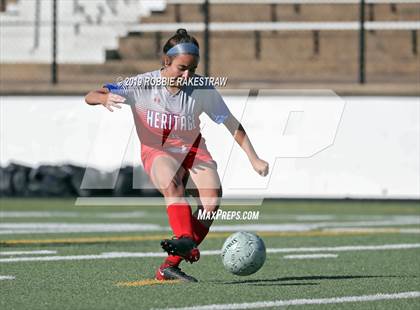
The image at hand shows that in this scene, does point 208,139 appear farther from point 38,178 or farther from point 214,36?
point 214,36

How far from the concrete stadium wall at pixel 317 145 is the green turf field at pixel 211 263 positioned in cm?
136

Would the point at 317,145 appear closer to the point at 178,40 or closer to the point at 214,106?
the point at 214,106

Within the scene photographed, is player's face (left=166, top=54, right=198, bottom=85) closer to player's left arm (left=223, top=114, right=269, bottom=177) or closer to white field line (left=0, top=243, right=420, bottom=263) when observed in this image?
player's left arm (left=223, top=114, right=269, bottom=177)

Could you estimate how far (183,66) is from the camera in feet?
24.7

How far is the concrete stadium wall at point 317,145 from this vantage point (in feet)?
55.6

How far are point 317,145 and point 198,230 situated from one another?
9730 mm

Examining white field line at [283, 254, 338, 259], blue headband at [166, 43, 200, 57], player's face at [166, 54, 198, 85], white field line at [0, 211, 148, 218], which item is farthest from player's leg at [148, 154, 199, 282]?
white field line at [0, 211, 148, 218]

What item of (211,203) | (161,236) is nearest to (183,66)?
(211,203)

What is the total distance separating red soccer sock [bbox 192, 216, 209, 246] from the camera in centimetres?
741

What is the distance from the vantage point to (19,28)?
2150 centimetres

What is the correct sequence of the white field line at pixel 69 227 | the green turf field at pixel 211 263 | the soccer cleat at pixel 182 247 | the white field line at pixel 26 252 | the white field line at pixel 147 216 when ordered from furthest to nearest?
the white field line at pixel 147 216
the white field line at pixel 69 227
the white field line at pixel 26 252
the soccer cleat at pixel 182 247
the green turf field at pixel 211 263

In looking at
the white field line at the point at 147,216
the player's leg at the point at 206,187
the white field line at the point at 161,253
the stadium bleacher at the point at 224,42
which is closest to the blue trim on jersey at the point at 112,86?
the player's leg at the point at 206,187

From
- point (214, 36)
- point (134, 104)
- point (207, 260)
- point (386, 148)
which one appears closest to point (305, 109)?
point (386, 148)

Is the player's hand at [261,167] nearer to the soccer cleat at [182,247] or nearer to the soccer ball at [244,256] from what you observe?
the soccer ball at [244,256]
